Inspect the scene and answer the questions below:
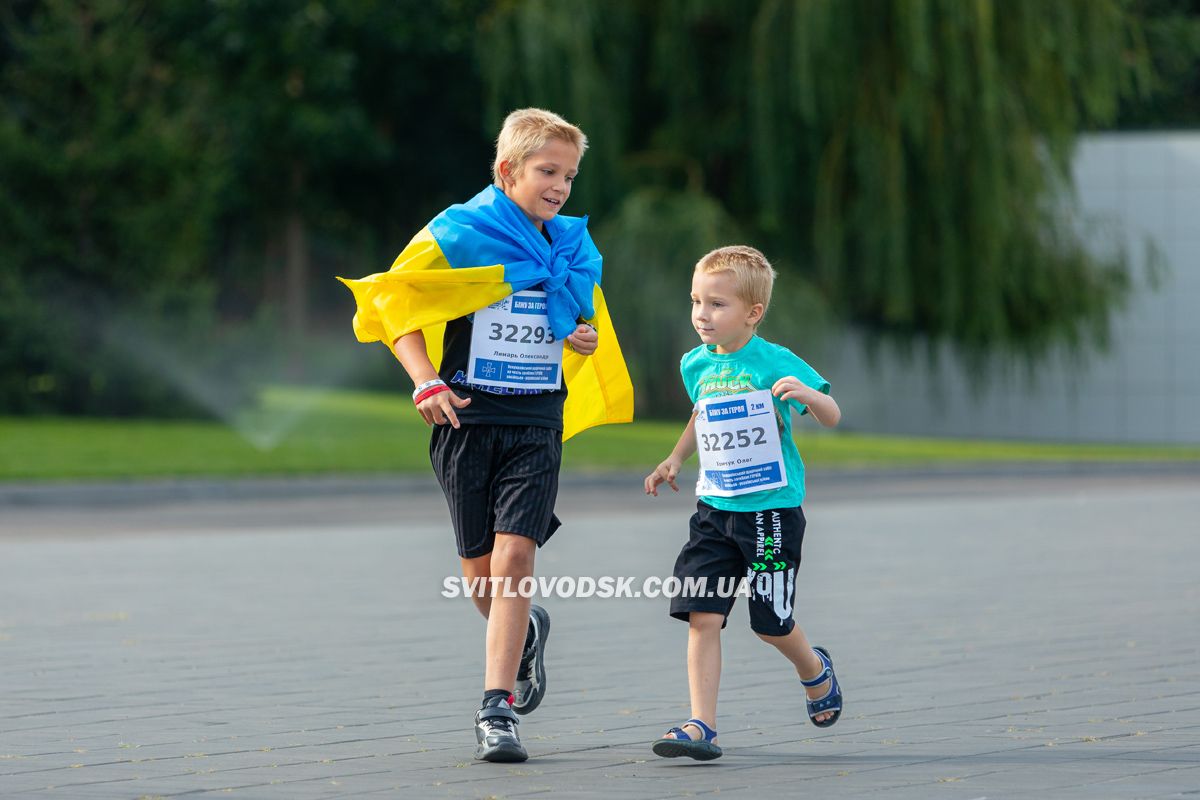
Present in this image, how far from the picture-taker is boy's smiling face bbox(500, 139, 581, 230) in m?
5.55

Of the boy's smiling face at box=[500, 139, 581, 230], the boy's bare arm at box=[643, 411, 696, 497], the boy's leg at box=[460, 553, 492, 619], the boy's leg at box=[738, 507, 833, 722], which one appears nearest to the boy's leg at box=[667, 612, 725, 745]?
the boy's leg at box=[738, 507, 833, 722]

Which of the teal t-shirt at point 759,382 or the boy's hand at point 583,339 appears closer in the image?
the teal t-shirt at point 759,382

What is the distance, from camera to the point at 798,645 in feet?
18.5

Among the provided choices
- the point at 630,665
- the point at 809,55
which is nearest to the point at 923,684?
the point at 630,665

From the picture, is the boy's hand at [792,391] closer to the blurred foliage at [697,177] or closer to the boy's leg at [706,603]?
the boy's leg at [706,603]

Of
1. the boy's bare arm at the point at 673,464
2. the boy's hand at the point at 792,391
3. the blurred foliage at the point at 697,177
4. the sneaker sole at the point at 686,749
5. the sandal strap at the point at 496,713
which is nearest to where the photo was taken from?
the sneaker sole at the point at 686,749

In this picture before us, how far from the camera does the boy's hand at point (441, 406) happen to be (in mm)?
5352

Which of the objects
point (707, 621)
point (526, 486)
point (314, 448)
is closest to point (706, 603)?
point (707, 621)

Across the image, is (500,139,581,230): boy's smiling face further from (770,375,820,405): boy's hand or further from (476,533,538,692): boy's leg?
(476,533,538,692): boy's leg

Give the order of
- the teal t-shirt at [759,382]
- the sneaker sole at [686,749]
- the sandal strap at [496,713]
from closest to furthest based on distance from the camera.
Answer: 1. the sneaker sole at [686,749]
2. the sandal strap at [496,713]
3. the teal t-shirt at [759,382]

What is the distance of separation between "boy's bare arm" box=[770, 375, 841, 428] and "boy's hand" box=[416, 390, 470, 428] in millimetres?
Result: 851

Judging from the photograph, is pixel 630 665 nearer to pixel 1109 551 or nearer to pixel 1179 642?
pixel 1179 642

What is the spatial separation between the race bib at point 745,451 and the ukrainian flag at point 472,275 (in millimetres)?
521

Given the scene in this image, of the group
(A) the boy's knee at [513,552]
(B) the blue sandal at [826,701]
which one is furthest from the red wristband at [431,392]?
(B) the blue sandal at [826,701]
